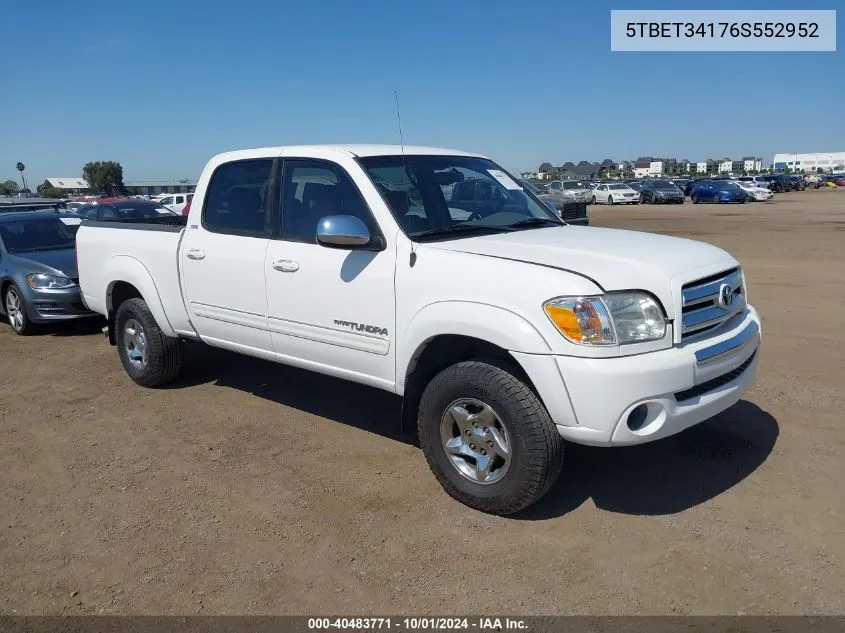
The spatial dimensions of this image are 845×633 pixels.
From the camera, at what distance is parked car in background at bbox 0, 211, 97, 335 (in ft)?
28.2

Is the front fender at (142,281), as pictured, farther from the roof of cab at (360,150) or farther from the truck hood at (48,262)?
the truck hood at (48,262)

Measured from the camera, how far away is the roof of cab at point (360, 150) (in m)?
4.59

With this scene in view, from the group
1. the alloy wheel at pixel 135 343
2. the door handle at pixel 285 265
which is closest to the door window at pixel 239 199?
the door handle at pixel 285 265

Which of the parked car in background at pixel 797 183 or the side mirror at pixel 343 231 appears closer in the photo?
the side mirror at pixel 343 231

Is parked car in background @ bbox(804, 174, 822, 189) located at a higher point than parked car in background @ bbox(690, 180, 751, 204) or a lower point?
higher

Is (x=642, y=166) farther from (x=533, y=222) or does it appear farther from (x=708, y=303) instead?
(x=708, y=303)

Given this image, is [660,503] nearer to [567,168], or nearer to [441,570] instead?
[441,570]

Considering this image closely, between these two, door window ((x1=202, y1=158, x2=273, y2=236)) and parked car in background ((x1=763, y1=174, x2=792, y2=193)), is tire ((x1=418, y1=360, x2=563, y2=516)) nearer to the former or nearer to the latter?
door window ((x1=202, y1=158, x2=273, y2=236))

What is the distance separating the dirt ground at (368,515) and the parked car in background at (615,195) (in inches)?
1535

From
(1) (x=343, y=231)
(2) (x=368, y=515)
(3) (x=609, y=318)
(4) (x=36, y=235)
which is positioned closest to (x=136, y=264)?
(1) (x=343, y=231)

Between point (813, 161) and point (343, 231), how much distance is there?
188330 millimetres

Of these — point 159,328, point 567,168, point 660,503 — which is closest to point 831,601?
point 660,503

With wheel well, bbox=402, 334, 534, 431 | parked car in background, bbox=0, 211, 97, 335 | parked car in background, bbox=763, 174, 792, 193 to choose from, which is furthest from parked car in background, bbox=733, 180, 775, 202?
wheel well, bbox=402, 334, 534, 431

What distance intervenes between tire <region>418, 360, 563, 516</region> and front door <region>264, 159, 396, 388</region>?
0.45m
